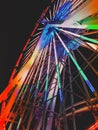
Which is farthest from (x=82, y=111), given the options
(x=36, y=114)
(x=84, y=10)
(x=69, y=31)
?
(x=84, y=10)

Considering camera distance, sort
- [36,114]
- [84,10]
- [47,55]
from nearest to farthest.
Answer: [84,10] → [36,114] → [47,55]

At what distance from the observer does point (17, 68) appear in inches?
430

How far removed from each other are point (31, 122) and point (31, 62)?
1926 mm

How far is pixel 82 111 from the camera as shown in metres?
9.70

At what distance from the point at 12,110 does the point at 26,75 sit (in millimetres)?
1099

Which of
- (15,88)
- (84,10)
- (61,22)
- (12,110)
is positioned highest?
(61,22)

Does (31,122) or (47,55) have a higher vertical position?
(47,55)

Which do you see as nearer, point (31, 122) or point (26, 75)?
point (31, 122)

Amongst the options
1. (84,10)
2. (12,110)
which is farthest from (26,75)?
(84,10)

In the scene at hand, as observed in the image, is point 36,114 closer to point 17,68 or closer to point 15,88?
point 15,88

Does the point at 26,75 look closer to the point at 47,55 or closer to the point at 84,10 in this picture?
the point at 47,55

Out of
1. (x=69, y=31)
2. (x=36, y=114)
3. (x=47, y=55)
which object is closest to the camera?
(x=36, y=114)

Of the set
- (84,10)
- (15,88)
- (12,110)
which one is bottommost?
(12,110)

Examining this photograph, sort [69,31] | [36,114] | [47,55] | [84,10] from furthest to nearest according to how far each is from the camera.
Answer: [47,55] < [69,31] < [36,114] < [84,10]
